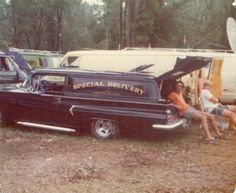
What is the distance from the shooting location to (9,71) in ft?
45.2

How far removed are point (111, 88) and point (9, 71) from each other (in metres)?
Result: 5.95

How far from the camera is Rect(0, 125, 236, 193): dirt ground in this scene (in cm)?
582

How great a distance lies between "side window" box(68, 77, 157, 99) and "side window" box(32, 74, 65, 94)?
247mm

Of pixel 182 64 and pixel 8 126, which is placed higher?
pixel 182 64

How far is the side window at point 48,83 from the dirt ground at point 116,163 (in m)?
0.78

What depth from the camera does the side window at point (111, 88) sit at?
8.40 meters

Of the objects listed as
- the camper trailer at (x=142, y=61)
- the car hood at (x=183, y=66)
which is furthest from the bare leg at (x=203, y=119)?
the camper trailer at (x=142, y=61)

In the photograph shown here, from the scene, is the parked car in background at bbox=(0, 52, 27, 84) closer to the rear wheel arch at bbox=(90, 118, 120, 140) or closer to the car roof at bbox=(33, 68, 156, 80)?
the car roof at bbox=(33, 68, 156, 80)

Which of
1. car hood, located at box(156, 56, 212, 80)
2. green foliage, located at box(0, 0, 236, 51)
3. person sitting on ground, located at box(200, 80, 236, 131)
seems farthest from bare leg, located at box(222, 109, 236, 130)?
green foliage, located at box(0, 0, 236, 51)

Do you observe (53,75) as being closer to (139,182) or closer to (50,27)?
(139,182)

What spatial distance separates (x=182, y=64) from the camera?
851 cm

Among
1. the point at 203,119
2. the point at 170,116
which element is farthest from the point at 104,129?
the point at 203,119

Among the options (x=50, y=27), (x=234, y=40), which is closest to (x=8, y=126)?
(x=234, y=40)

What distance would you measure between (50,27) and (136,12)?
16.9m
